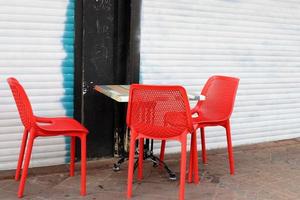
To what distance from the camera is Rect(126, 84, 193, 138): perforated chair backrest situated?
3543 mm

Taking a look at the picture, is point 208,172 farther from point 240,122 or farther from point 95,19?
point 95,19

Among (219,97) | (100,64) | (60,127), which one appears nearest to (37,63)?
(100,64)

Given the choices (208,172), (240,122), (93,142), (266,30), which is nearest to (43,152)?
(93,142)

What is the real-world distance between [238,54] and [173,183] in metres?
2.44

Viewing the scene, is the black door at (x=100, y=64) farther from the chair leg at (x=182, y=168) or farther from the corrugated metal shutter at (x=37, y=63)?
the chair leg at (x=182, y=168)

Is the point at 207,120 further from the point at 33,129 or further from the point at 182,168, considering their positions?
the point at 33,129

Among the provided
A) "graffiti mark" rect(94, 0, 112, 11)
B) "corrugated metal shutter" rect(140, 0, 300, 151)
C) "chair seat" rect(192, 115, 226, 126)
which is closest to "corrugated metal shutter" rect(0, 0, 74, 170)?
"graffiti mark" rect(94, 0, 112, 11)

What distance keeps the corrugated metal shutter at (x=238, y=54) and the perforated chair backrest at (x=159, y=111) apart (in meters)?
1.50

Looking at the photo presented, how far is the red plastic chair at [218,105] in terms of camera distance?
445cm

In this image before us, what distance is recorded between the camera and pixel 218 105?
4.75 metres

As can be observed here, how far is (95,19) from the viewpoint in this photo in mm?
4695

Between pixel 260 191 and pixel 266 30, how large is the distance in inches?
111

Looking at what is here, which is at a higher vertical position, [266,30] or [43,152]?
[266,30]

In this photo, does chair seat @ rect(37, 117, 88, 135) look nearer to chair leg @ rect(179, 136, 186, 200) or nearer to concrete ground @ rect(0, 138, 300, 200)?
concrete ground @ rect(0, 138, 300, 200)
